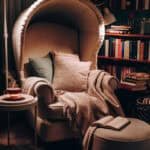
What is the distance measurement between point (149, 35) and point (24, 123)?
167cm

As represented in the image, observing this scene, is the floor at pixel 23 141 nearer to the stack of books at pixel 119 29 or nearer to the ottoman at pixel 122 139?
the ottoman at pixel 122 139

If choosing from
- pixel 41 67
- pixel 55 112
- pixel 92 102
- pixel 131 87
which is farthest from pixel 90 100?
pixel 131 87

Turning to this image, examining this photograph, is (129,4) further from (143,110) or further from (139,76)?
(143,110)

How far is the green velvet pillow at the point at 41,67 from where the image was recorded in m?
3.54

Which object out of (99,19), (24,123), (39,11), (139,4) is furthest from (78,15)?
(24,123)

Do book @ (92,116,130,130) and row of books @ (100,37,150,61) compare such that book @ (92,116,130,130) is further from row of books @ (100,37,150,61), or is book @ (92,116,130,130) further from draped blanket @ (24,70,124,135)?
row of books @ (100,37,150,61)

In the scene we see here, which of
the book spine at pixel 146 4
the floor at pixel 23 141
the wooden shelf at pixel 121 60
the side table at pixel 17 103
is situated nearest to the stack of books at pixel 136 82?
the wooden shelf at pixel 121 60

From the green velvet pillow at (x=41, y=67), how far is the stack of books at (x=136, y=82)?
837 millimetres

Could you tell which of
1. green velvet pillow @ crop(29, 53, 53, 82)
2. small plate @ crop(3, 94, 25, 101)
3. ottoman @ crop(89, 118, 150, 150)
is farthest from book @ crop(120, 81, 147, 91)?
small plate @ crop(3, 94, 25, 101)

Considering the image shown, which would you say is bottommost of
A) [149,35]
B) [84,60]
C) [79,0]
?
[84,60]

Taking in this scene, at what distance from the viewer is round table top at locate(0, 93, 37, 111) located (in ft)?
8.86

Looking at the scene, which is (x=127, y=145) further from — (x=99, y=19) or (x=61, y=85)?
(x=99, y=19)

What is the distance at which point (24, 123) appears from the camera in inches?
149

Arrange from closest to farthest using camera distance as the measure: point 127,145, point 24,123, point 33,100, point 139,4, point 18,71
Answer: point 127,145 → point 33,100 → point 18,71 → point 24,123 → point 139,4
